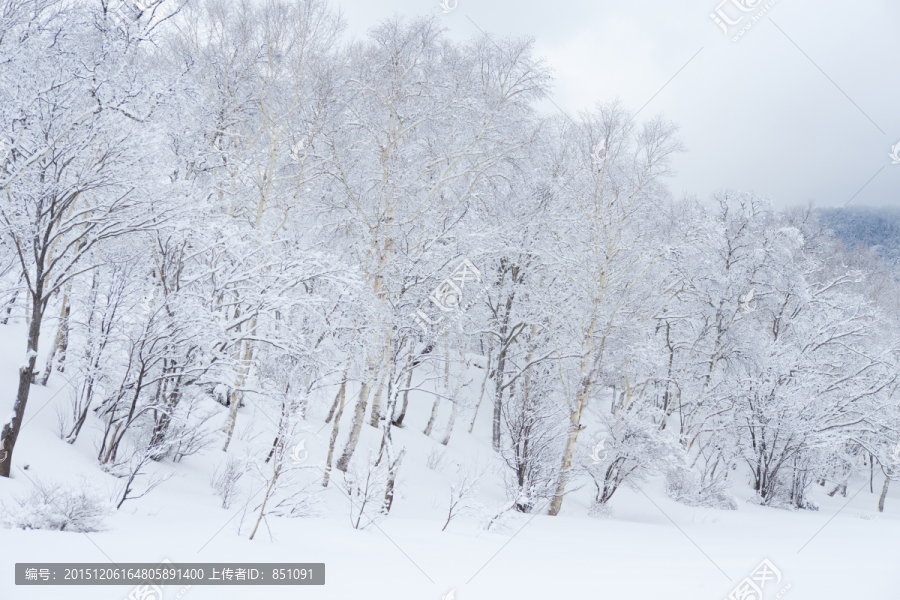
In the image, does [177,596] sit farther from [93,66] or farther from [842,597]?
[93,66]

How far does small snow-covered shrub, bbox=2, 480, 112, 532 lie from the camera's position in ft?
14.0

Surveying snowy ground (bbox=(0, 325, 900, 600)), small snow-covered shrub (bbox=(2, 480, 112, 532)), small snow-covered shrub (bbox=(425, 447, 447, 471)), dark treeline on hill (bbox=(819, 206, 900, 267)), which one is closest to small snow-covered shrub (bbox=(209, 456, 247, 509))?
snowy ground (bbox=(0, 325, 900, 600))

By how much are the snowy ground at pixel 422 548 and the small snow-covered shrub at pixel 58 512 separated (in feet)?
0.65

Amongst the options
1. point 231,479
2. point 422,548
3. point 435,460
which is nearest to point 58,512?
point 231,479

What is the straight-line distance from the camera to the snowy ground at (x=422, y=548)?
3.74 m

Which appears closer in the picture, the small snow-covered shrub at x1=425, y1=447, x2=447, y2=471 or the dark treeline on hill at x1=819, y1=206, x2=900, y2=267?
the small snow-covered shrub at x1=425, y1=447, x2=447, y2=471

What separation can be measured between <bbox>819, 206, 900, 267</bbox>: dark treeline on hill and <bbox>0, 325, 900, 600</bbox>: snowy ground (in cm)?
6144

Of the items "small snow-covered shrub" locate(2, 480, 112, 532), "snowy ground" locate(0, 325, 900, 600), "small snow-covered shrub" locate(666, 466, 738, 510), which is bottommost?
"small snow-covered shrub" locate(666, 466, 738, 510)

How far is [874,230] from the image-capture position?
72188 mm

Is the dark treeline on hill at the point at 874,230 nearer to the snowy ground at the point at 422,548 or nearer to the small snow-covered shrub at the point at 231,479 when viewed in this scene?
the snowy ground at the point at 422,548

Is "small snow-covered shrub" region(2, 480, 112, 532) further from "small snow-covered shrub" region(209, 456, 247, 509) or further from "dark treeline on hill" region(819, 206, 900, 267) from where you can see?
"dark treeline on hill" region(819, 206, 900, 267)

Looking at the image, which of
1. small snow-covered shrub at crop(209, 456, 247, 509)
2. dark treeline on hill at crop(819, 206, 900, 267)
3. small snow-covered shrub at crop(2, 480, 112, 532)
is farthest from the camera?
Result: dark treeline on hill at crop(819, 206, 900, 267)

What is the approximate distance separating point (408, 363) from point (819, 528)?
33.5 ft

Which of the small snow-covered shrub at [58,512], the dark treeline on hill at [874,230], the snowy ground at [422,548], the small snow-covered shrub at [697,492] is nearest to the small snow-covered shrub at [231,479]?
the snowy ground at [422,548]
